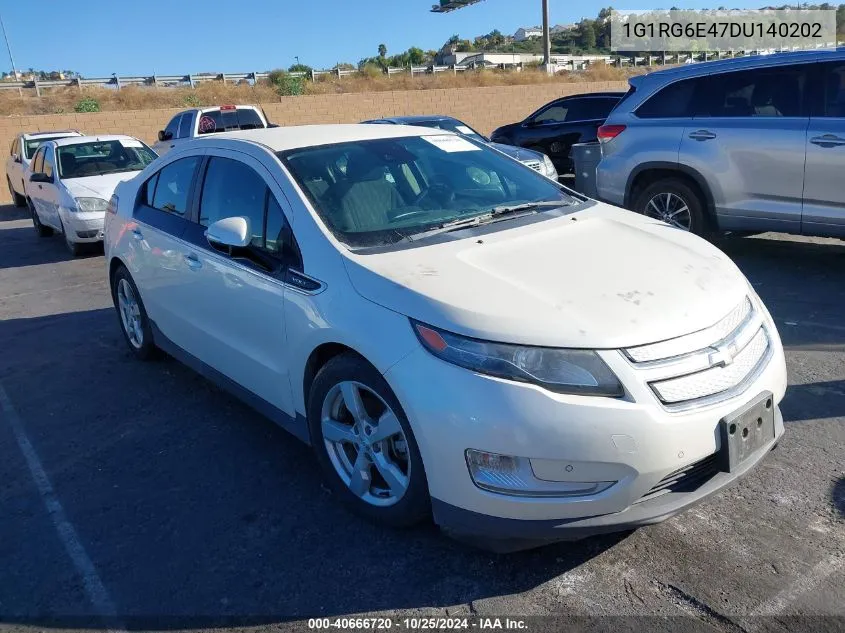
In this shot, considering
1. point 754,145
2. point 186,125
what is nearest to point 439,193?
point 754,145

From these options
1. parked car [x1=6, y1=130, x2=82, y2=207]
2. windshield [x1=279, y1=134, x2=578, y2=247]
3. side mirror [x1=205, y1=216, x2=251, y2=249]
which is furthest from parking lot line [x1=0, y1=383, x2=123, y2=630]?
parked car [x1=6, y1=130, x2=82, y2=207]

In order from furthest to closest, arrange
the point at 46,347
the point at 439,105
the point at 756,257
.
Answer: the point at 439,105 < the point at 756,257 < the point at 46,347

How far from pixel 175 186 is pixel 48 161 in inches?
320

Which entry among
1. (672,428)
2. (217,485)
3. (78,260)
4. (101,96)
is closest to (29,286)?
(78,260)

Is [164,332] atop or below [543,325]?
below

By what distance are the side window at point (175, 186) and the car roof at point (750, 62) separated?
16.0ft

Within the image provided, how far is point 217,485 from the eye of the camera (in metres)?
3.73

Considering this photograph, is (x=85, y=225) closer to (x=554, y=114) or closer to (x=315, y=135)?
(x=315, y=135)

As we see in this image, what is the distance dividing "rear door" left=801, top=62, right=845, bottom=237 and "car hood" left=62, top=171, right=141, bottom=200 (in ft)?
26.3

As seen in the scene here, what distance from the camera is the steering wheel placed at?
3855mm

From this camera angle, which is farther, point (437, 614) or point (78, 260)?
point (78, 260)

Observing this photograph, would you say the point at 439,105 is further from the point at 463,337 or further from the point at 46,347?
the point at 463,337

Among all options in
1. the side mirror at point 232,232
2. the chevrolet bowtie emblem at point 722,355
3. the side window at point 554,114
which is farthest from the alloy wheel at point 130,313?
the side window at point 554,114

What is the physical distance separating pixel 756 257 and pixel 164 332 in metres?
5.62
